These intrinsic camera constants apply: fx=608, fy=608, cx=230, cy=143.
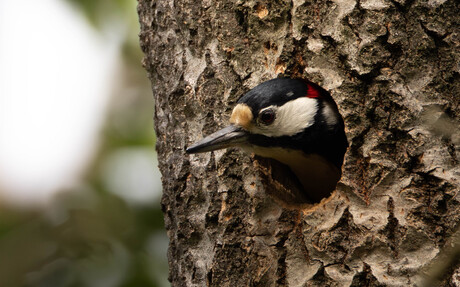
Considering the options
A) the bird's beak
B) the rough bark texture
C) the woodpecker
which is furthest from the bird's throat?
the rough bark texture

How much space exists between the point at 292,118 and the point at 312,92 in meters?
0.18

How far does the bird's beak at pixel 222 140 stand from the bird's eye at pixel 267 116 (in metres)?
0.15

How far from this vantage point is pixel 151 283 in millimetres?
3539

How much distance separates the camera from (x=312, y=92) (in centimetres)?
320

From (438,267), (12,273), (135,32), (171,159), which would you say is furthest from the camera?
(135,32)

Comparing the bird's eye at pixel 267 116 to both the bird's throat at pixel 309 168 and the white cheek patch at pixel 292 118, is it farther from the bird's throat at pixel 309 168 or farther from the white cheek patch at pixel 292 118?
the bird's throat at pixel 309 168

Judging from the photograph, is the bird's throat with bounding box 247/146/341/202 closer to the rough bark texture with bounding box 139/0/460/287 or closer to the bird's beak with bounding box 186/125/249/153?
the bird's beak with bounding box 186/125/249/153

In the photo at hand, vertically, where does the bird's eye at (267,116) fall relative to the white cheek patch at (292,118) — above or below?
above

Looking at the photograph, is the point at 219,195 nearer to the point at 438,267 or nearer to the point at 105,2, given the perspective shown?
the point at 438,267

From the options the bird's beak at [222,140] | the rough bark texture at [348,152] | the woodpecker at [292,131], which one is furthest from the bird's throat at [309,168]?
the rough bark texture at [348,152]

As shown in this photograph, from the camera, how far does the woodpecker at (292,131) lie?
2.86m

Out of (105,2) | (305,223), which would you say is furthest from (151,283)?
(105,2)

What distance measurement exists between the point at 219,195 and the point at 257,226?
242 mm

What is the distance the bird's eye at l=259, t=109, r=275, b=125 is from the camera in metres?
3.01
